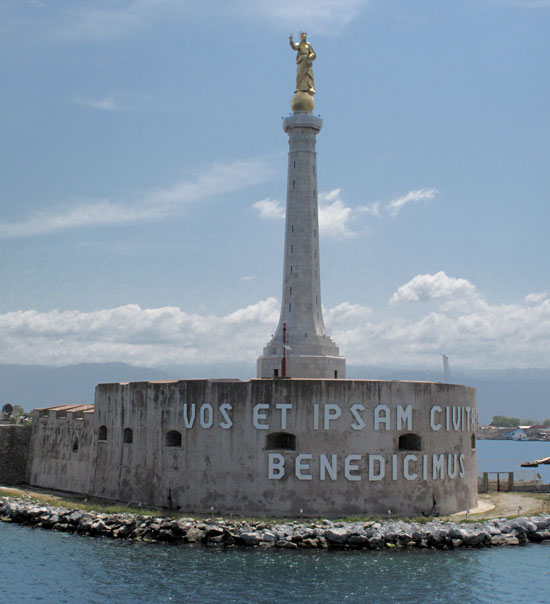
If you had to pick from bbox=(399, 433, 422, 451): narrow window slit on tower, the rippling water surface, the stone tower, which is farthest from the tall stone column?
the rippling water surface

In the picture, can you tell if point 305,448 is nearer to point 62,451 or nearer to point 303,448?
point 303,448

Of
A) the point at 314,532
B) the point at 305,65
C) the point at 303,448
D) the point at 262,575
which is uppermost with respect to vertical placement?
the point at 305,65

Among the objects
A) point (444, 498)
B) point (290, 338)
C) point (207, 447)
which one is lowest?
point (444, 498)

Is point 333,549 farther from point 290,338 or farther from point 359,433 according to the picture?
point 290,338

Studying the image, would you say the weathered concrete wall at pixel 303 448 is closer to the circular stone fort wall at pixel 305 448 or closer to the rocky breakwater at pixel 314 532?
the circular stone fort wall at pixel 305 448

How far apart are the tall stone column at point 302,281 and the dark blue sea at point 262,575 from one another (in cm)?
1041

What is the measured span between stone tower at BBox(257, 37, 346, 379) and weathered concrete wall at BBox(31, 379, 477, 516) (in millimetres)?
5415

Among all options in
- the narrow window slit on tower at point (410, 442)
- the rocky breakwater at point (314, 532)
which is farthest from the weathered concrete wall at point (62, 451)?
the narrow window slit on tower at point (410, 442)

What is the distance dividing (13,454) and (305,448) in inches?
723

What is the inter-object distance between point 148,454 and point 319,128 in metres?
15.4

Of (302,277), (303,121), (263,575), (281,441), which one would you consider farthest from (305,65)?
(263,575)

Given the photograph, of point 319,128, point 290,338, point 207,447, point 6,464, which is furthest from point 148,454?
point 319,128

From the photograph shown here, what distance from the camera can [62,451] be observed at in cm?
3506

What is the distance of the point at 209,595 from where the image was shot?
1888cm
